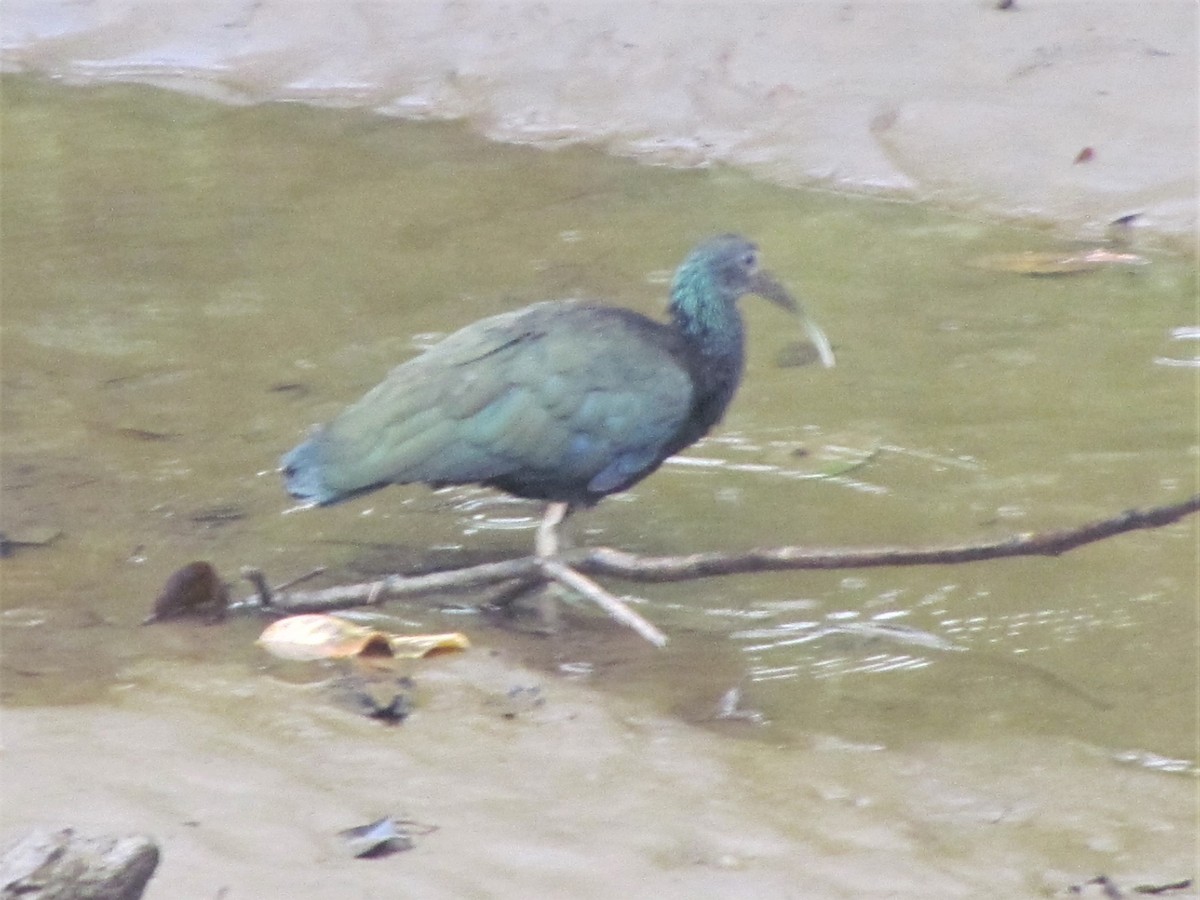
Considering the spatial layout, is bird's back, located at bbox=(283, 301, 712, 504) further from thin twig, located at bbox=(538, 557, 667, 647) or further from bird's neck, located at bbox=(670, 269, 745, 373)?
thin twig, located at bbox=(538, 557, 667, 647)

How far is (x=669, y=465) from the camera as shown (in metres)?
6.23

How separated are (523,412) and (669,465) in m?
1.15

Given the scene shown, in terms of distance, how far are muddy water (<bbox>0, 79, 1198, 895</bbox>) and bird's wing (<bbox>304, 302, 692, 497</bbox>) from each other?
40 cm

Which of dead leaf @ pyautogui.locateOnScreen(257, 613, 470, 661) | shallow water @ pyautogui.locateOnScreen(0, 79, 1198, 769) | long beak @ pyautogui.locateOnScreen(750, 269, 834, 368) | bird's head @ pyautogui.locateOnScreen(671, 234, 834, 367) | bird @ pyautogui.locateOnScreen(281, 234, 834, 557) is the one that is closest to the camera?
dead leaf @ pyautogui.locateOnScreen(257, 613, 470, 661)

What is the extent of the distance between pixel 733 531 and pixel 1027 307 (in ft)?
7.40

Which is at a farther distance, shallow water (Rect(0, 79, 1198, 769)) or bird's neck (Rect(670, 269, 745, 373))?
bird's neck (Rect(670, 269, 745, 373))

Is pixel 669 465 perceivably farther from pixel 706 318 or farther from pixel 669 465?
pixel 706 318

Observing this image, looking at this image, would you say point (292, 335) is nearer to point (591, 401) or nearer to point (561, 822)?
point (591, 401)

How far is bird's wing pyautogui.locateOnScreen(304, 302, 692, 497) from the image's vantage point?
201 inches

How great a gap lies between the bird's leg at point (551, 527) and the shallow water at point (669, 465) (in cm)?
28

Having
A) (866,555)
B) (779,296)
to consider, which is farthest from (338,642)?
(779,296)

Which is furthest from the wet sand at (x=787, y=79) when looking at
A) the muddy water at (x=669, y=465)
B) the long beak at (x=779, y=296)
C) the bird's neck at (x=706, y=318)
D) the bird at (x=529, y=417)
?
the bird at (x=529, y=417)

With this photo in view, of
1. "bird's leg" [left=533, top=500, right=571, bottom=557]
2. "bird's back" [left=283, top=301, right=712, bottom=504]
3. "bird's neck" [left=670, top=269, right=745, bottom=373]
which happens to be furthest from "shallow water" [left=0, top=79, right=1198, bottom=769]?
"bird's neck" [left=670, top=269, right=745, bottom=373]

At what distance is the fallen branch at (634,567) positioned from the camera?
419 centimetres
